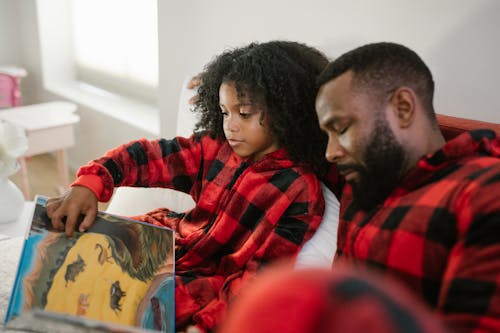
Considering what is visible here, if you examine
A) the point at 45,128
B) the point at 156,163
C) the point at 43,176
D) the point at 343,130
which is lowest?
the point at 43,176

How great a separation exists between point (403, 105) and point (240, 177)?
47cm

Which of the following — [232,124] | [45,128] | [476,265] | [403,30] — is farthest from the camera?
[45,128]

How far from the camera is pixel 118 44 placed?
2.84 meters

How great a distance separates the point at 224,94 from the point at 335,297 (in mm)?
797

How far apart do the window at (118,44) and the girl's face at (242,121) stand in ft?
5.37

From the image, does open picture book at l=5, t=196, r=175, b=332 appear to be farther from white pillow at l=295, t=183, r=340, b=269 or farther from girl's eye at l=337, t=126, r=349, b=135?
girl's eye at l=337, t=126, r=349, b=135

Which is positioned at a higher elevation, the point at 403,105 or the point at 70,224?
the point at 403,105

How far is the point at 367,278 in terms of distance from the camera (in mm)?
363

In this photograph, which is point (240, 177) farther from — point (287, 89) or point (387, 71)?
point (387, 71)

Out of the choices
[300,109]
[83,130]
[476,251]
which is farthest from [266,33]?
[83,130]

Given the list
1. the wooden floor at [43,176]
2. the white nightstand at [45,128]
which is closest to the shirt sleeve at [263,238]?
the white nightstand at [45,128]

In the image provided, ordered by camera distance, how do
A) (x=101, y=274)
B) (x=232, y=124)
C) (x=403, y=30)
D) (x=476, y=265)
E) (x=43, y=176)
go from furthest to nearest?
(x=43, y=176)
(x=403, y=30)
(x=232, y=124)
(x=101, y=274)
(x=476, y=265)

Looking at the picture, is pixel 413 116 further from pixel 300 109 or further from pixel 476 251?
pixel 300 109

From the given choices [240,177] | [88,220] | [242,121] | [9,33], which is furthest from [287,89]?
[9,33]
